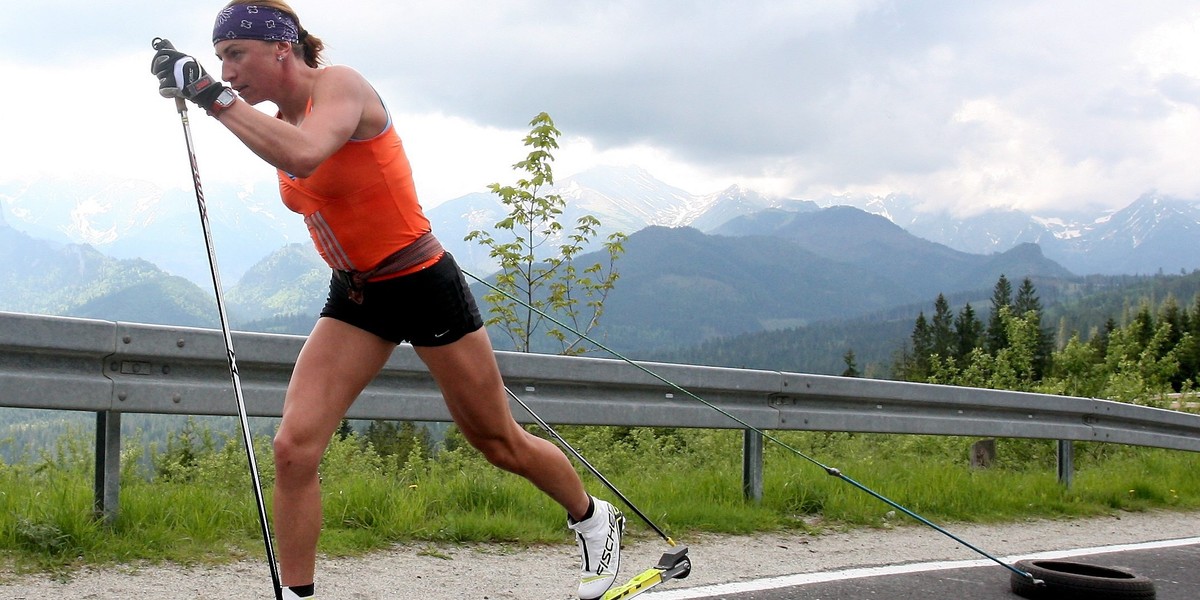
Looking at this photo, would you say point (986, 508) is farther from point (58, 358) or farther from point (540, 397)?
point (58, 358)

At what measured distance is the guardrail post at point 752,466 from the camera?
6.13 metres

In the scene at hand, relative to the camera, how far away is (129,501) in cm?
432

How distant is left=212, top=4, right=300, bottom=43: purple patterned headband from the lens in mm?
2873

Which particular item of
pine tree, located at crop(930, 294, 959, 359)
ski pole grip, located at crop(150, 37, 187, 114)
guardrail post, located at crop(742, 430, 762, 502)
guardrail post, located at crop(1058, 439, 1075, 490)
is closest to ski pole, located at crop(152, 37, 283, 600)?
ski pole grip, located at crop(150, 37, 187, 114)

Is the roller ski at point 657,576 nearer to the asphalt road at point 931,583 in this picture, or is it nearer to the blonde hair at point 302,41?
the asphalt road at point 931,583

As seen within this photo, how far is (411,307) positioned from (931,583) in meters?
2.73

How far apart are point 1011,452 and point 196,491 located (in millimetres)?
9075

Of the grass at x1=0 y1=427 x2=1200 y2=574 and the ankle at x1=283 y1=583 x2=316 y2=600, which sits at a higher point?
the ankle at x1=283 y1=583 x2=316 y2=600

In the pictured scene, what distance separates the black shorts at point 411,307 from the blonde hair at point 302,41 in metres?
0.65

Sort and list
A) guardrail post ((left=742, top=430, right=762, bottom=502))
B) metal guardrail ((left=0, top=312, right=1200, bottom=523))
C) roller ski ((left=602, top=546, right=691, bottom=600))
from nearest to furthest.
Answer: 1. roller ski ((left=602, top=546, right=691, bottom=600))
2. metal guardrail ((left=0, top=312, right=1200, bottom=523))
3. guardrail post ((left=742, top=430, right=762, bottom=502))

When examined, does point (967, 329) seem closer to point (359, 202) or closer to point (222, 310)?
point (359, 202)

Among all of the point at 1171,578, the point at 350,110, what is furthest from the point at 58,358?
the point at 1171,578

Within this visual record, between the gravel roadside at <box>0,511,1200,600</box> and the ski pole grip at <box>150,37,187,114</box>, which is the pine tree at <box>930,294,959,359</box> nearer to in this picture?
the gravel roadside at <box>0,511,1200,600</box>

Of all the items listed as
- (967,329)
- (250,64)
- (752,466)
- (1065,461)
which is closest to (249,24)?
(250,64)
